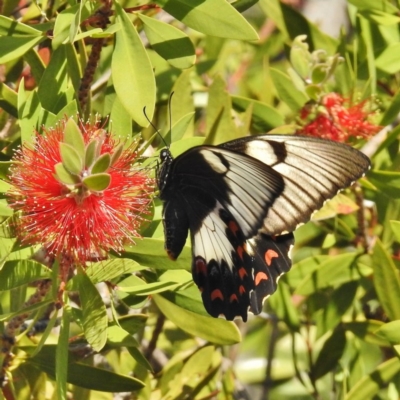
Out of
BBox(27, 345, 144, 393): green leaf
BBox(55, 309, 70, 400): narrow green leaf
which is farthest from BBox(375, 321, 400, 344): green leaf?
BBox(55, 309, 70, 400): narrow green leaf

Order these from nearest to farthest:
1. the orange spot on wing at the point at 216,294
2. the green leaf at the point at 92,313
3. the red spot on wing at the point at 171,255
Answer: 1. the green leaf at the point at 92,313
2. the red spot on wing at the point at 171,255
3. the orange spot on wing at the point at 216,294

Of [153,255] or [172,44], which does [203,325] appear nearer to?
[153,255]

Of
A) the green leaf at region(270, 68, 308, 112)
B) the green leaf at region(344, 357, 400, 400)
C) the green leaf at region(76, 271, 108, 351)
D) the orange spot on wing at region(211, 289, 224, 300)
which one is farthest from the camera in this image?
the green leaf at region(270, 68, 308, 112)

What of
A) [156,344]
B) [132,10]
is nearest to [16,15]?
[132,10]

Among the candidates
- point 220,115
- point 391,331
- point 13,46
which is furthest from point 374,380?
point 13,46

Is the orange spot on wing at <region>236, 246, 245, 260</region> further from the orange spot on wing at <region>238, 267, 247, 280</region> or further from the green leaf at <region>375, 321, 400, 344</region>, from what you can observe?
the green leaf at <region>375, 321, 400, 344</region>

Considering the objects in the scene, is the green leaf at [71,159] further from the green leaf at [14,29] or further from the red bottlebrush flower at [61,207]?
the green leaf at [14,29]

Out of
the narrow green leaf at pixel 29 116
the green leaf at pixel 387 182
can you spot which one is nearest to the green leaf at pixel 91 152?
the narrow green leaf at pixel 29 116
